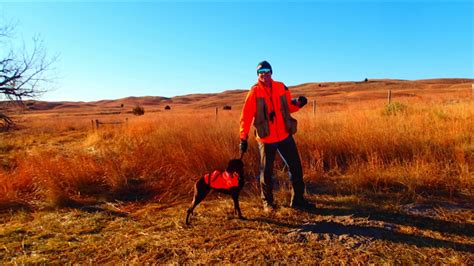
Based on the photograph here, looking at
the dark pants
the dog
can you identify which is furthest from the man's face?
the dog

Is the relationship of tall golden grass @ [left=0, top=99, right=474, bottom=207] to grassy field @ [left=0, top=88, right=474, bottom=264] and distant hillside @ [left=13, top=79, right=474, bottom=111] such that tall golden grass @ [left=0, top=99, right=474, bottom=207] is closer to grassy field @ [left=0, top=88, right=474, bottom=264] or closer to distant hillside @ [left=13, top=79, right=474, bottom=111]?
grassy field @ [left=0, top=88, right=474, bottom=264]

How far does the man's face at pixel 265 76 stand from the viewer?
3773mm

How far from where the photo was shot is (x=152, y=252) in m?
3.09

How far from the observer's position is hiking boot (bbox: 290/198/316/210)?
154 inches

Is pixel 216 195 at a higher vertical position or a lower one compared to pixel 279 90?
lower

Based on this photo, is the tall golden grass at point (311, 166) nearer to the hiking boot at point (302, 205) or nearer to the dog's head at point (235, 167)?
the hiking boot at point (302, 205)

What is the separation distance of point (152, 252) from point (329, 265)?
1.60 metres

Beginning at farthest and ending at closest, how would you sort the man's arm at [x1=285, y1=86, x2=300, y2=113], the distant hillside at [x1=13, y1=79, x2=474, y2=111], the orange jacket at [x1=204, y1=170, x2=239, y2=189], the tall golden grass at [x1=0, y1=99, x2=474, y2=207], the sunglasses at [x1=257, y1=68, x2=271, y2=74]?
the distant hillside at [x1=13, y1=79, x2=474, y2=111] < the tall golden grass at [x1=0, y1=99, x2=474, y2=207] < the man's arm at [x1=285, y1=86, x2=300, y2=113] < the sunglasses at [x1=257, y1=68, x2=271, y2=74] < the orange jacket at [x1=204, y1=170, x2=239, y2=189]

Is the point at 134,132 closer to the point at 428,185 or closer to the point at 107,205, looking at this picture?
the point at 107,205

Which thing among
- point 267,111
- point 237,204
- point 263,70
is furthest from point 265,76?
point 237,204

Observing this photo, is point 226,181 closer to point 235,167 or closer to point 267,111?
point 235,167

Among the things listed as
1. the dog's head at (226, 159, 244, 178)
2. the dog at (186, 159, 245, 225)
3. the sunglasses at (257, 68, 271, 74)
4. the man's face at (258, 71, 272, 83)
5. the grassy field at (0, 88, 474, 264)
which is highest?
the sunglasses at (257, 68, 271, 74)

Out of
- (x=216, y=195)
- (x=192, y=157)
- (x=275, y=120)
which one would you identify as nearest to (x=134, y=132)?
(x=192, y=157)

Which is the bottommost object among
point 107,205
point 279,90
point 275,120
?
point 107,205
